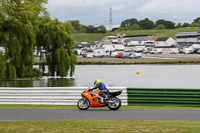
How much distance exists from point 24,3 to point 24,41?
195 inches

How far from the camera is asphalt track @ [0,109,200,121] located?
1441cm

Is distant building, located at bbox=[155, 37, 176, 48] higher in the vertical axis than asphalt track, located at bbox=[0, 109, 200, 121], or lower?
higher

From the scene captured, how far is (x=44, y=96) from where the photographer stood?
19469mm

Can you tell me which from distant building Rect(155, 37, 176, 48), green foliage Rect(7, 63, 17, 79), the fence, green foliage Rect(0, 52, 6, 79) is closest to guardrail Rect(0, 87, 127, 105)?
the fence

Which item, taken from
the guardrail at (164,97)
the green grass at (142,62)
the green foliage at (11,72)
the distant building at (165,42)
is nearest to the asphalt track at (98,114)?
the guardrail at (164,97)

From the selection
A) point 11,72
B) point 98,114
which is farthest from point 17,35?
point 98,114

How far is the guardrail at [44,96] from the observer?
1906cm

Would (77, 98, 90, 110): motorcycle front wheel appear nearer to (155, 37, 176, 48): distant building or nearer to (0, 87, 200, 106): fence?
(0, 87, 200, 106): fence

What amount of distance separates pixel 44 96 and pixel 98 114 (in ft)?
15.2

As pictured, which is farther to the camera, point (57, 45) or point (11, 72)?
point (57, 45)

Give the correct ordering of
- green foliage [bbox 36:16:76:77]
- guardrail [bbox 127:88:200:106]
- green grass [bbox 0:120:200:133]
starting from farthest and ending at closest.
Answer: green foliage [bbox 36:16:76:77], guardrail [bbox 127:88:200:106], green grass [bbox 0:120:200:133]

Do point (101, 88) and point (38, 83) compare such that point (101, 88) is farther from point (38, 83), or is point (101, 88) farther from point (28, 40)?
point (38, 83)

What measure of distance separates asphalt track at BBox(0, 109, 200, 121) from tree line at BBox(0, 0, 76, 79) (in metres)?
26.5

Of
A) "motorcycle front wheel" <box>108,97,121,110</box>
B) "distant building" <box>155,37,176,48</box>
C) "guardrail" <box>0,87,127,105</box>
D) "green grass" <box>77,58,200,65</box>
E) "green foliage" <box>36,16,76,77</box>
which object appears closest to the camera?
"motorcycle front wheel" <box>108,97,121,110</box>
